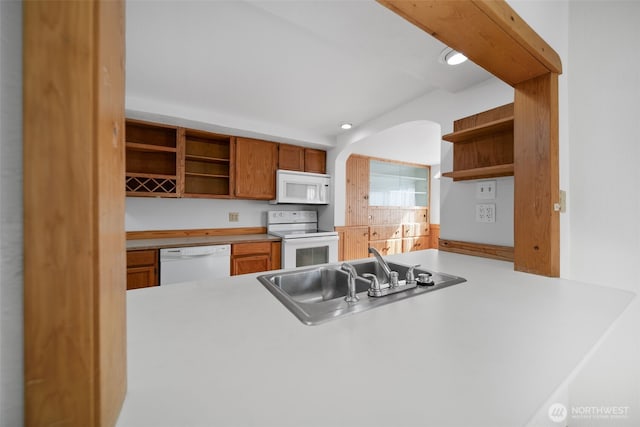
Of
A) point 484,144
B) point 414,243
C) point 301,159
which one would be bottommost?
point 414,243

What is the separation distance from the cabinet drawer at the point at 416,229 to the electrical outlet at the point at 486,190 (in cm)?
304

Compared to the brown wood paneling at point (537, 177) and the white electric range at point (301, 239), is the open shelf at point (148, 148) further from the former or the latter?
Result: the brown wood paneling at point (537, 177)

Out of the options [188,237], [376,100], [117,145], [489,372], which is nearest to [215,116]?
[188,237]

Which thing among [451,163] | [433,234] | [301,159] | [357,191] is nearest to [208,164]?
[301,159]

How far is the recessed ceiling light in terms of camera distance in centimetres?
135

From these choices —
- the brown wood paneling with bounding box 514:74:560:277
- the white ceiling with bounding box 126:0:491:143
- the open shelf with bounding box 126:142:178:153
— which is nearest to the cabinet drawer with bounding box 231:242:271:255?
the open shelf with bounding box 126:142:178:153

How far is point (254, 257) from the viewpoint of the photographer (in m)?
2.71

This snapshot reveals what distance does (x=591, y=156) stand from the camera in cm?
122

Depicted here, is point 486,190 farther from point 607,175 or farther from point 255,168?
point 255,168

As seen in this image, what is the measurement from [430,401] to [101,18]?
2.26 ft

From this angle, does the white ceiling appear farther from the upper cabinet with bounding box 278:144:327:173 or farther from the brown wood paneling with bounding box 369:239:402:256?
the brown wood paneling with bounding box 369:239:402:256

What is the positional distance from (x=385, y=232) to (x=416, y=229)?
100 centimetres

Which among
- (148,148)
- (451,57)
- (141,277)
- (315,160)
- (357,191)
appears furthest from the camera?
(357,191)

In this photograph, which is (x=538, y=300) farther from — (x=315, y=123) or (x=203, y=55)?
(x=315, y=123)
